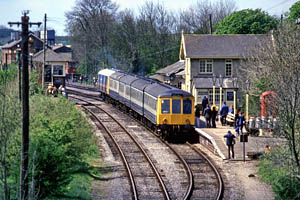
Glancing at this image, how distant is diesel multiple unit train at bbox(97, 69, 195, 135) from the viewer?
3097cm

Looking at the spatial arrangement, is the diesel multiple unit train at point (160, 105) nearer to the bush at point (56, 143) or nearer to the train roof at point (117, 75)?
the train roof at point (117, 75)

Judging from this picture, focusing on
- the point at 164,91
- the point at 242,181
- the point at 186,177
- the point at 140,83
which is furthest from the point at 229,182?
the point at 140,83

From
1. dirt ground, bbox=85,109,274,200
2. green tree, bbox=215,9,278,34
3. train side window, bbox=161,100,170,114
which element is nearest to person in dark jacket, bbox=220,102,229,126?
train side window, bbox=161,100,170,114

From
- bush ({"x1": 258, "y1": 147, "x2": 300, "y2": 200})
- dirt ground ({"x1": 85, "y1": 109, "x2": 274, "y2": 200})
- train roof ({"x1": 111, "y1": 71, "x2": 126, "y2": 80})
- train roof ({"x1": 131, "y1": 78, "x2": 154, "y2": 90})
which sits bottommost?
dirt ground ({"x1": 85, "y1": 109, "x2": 274, "y2": 200})

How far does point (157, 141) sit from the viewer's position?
104 ft

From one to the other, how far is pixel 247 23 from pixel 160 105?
34131mm

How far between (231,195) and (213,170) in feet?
13.1

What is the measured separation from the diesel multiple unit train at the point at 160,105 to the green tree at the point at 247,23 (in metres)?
23.4

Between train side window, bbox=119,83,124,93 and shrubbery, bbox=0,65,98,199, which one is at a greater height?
train side window, bbox=119,83,124,93

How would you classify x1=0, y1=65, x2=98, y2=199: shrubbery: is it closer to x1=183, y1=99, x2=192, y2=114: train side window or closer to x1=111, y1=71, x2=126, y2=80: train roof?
x1=183, y1=99, x2=192, y2=114: train side window

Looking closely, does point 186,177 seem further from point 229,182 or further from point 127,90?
point 127,90

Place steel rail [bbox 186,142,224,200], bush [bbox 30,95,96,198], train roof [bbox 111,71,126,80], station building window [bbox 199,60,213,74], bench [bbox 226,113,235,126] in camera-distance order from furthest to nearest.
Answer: station building window [bbox 199,60,213,74]
train roof [bbox 111,71,126,80]
bench [bbox 226,113,235,126]
steel rail [bbox 186,142,224,200]
bush [bbox 30,95,96,198]

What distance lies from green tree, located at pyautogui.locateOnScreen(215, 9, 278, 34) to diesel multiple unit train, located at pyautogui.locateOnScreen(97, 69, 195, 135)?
2336 cm

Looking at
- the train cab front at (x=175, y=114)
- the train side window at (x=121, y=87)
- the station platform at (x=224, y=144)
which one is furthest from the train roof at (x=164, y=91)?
the train side window at (x=121, y=87)
